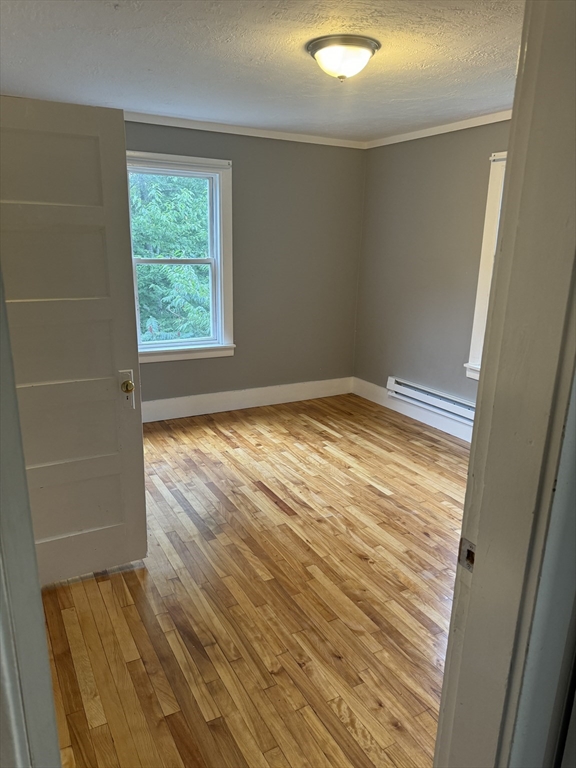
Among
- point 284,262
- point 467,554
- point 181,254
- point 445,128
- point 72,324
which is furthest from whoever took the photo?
point 284,262

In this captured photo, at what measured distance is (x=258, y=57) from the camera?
99.5 inches

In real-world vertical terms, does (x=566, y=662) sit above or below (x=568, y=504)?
below

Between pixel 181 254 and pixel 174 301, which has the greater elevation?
pixel 181 254

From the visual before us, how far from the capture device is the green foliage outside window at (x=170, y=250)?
4074 millimetres

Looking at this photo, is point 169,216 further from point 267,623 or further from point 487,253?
point 267,623

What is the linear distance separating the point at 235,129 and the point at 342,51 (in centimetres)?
206

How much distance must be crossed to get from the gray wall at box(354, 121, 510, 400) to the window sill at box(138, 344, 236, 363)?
4.76 ft

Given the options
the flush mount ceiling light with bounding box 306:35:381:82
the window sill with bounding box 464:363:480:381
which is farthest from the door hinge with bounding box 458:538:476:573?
the window sill with bounding box 464:363:480:381

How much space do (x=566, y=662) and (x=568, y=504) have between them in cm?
29

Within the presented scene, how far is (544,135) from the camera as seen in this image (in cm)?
70

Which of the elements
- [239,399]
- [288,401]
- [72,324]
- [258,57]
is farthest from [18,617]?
[288,401]

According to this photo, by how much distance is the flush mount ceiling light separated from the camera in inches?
90.3

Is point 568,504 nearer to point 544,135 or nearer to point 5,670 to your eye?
point 544,135

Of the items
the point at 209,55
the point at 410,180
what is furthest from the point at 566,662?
the point at 410,180
